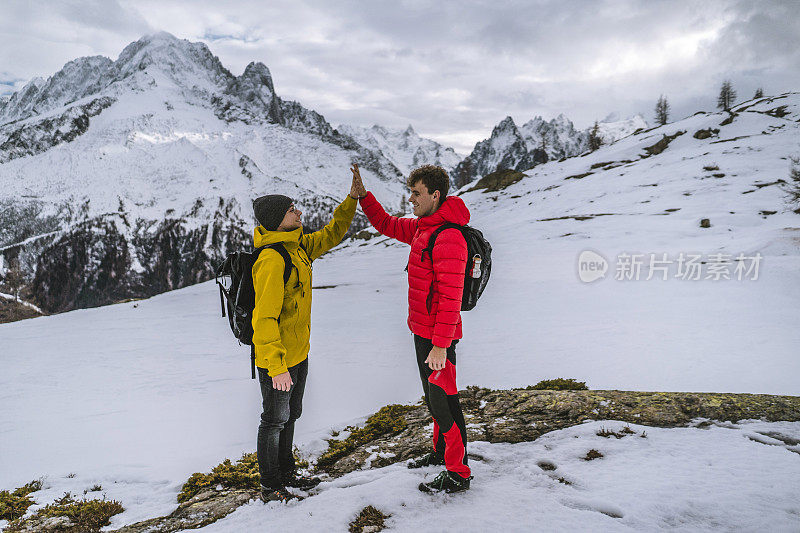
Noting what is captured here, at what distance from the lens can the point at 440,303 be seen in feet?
11.7

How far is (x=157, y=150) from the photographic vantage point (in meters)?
172

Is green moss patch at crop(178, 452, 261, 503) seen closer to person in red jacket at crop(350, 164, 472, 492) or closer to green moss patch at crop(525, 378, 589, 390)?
Result: person in red jacket at crop(350, 164, 472, 492)

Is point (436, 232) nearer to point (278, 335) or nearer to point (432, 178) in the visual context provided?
point (432, 178)

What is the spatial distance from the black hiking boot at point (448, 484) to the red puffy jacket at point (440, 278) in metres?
1.42

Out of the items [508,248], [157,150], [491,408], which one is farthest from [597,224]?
[157,150]

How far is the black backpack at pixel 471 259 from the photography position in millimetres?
3717

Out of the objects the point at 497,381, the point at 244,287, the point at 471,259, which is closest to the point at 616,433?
the point at 471,259

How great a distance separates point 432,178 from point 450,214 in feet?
1.53

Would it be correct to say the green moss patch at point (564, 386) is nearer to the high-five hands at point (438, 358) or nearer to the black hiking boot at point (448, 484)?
the black hiking boot at point (448, 484)

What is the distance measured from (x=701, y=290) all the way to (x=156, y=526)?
63.5 feet

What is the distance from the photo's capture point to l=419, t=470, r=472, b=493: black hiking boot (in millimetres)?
3729

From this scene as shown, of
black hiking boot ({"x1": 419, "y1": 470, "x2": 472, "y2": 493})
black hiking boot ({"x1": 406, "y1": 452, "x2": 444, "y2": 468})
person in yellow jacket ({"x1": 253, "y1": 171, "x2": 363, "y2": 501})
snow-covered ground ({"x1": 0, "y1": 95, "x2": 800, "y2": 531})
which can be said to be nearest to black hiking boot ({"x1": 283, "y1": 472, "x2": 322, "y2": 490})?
person in yellow jacket ({"x1": 253, "y1": 171, "x2": 363, "y2": 501})

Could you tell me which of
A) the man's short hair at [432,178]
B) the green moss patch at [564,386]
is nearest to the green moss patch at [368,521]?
the man's short hair at [432,178]

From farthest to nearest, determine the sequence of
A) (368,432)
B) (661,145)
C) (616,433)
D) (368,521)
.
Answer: (661,145) → (368,432) → (616,433) → (368,521)
